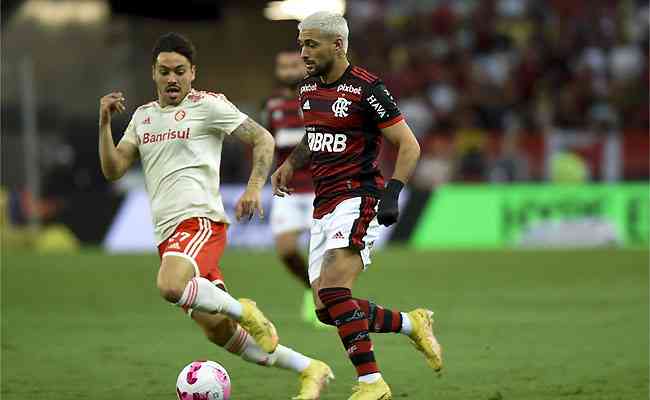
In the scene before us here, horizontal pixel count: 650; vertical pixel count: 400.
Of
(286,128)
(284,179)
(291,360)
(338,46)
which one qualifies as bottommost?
(291,360)

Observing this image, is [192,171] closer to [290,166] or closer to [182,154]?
[182,154]

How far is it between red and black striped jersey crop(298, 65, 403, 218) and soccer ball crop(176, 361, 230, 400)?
45.9 inches

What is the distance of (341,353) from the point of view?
9.82 m

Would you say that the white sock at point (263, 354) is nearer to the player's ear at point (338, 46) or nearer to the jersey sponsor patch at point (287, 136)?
the player's ear at point (338, 46)

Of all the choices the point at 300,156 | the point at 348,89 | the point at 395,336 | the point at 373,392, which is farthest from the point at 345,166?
the point at 395,336

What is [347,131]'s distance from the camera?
7.42 metres

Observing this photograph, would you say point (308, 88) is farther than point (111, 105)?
Yes

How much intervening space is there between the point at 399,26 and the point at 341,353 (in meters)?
19.5

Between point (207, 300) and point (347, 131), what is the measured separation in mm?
1309

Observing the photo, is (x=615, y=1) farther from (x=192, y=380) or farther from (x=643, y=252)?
(x=192, y=380)

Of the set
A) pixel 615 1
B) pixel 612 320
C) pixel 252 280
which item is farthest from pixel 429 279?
pixel 615 1

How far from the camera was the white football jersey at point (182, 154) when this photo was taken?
25.0ft

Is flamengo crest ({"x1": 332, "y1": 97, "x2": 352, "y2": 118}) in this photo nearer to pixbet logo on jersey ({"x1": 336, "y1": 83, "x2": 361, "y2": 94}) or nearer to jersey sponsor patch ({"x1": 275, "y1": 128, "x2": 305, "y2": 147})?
pixbet logo on jersey ({"x1": 336, "y1": 83, "x2": 361, "y2": 94})

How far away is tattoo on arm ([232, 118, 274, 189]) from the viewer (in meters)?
7.68
